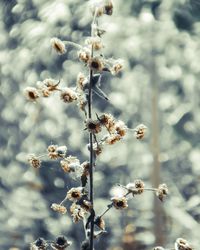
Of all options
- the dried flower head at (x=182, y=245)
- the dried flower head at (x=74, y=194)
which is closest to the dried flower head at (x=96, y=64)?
the dried flower head at (x=74, y=194)

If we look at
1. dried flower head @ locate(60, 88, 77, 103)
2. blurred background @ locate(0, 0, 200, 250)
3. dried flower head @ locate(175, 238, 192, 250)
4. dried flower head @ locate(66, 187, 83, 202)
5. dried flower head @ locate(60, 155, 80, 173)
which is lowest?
dried flower head @ locate(175, 238, 192, 250)

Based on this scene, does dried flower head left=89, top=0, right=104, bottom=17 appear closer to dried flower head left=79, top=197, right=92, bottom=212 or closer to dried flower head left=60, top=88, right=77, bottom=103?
dried flower head left=60, top=88, right=77, bottom=103

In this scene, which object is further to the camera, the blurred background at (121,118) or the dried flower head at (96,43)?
the blurred background at (121,118)

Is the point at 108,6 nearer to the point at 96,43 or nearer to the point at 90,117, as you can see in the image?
the point at 96,43

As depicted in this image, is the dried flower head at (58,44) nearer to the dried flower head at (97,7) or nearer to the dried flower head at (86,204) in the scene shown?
the dried flower head at (97,7)

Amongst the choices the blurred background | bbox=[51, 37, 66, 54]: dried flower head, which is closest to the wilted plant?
bbox=[51, 37, 66, 54]: dried flower head
